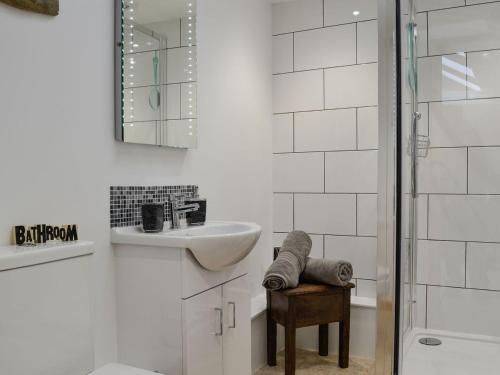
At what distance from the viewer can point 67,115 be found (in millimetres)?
1569

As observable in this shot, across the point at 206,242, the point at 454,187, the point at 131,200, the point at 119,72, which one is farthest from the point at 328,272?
the point at 119,72

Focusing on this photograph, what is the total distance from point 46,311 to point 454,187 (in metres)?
1.81

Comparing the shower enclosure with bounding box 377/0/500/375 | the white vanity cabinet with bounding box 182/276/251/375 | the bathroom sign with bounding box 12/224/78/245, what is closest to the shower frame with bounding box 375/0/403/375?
the shower enclosure with bounding box 377/0/500/375

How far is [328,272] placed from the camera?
252 centimetres

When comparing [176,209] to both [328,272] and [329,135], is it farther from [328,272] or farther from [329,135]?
[329,135]

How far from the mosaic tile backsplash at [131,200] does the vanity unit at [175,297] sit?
4 centimetres

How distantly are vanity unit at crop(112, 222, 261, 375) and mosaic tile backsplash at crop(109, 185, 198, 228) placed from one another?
44 millimetres

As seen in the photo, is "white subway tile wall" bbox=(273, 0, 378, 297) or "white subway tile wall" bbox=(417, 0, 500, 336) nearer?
"white subway tile wall" bbox=(417, 0, 500, 336)

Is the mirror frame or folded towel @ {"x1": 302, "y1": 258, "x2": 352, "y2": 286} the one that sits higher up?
the mirror frame

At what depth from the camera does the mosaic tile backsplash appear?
1.77m

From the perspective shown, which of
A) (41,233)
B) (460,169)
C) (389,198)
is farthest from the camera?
(460,169)

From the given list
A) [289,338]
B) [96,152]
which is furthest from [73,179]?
[289,338]

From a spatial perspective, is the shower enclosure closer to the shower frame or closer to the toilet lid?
the shower frame

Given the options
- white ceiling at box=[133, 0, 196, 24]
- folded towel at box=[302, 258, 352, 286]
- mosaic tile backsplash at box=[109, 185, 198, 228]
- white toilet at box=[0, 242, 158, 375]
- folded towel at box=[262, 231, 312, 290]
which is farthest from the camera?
folded towel at box=[302, 258, 352, 286]
